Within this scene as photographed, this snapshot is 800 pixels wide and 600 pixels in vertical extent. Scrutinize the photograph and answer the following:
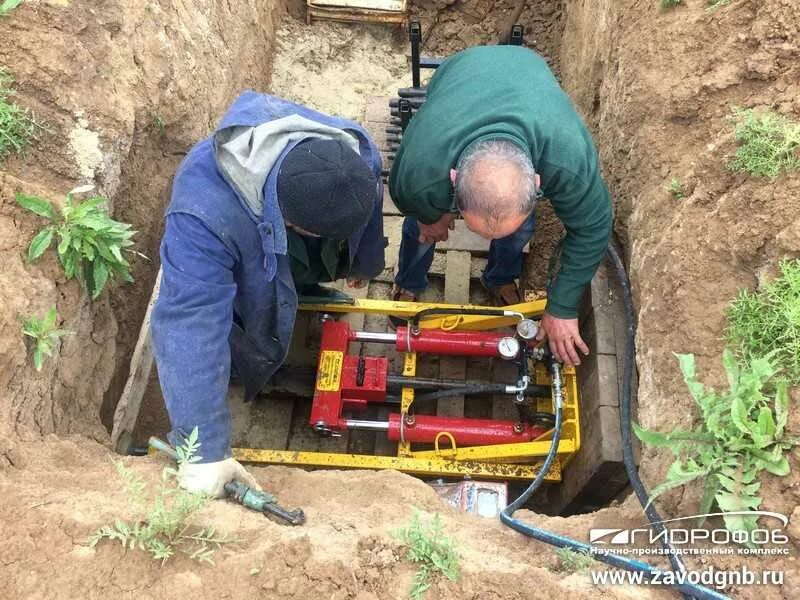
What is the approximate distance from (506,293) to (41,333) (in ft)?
9.02

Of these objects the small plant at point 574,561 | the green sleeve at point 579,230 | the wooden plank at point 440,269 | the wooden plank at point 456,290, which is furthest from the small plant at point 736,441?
the wooden plank at point 440,269

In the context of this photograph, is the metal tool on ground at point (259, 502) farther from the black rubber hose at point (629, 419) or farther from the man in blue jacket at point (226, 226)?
the black rubber hose at point (629, 419)

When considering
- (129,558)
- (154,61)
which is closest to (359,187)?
(129,558)

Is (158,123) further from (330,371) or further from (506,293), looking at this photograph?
(506,293)

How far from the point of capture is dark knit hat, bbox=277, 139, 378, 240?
79.4 inches

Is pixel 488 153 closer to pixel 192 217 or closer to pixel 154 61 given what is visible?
pixel 192 217

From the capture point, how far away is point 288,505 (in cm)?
229

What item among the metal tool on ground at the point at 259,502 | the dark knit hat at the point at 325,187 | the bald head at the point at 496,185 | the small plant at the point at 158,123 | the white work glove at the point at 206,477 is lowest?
the metal tool on ground at the point at 259,502

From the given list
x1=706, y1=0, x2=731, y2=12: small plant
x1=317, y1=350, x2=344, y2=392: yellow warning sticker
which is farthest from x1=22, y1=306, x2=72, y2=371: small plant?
x1=706, y1=0, x2=731, y2=12: small plant

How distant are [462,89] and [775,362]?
1691mm

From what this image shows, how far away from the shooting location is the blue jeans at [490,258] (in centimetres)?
349

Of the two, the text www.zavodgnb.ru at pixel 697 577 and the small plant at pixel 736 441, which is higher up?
the small plant at pixel 736 441

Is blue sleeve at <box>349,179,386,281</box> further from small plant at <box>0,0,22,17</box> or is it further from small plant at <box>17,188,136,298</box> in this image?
small plant at <box>0,0,22,17</box>

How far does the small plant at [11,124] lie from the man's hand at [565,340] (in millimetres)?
2547
